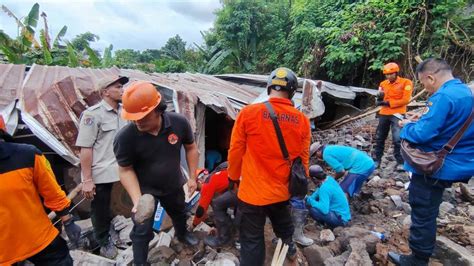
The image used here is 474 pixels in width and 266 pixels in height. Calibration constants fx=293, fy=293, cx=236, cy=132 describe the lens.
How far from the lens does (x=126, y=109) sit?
2.18 metres

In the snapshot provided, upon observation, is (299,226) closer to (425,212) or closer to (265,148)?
(425,212)

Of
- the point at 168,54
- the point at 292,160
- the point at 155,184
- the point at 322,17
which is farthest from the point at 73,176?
the point at 168,54

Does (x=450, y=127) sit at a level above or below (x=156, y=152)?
above

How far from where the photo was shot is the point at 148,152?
2.43m

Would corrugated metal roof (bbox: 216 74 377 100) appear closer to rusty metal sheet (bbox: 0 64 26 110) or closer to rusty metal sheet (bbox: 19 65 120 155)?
rusty metal sheet (bbox: 19 65 120 155)

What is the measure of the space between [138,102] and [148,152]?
0.47 meters

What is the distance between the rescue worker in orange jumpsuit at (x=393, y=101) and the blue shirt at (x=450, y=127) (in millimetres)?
2701

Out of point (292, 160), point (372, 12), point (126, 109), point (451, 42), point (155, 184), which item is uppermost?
point (372, 12)

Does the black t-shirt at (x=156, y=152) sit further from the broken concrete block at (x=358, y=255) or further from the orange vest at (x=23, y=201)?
the broken concrete block at (x=358, y=255)

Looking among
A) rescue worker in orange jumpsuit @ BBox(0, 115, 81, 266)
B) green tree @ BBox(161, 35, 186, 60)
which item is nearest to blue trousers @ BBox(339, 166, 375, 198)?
rescue worker in orange jumpsuit @ BBox(0, 115, 81, 266)

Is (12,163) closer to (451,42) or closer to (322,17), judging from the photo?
(451,42)

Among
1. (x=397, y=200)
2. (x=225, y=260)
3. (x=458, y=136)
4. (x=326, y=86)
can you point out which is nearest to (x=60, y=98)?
(x=225, y=260)

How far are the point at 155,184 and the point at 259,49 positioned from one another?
1379cm

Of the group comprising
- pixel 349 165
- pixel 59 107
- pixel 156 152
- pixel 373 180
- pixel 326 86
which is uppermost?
pixel 326 86
